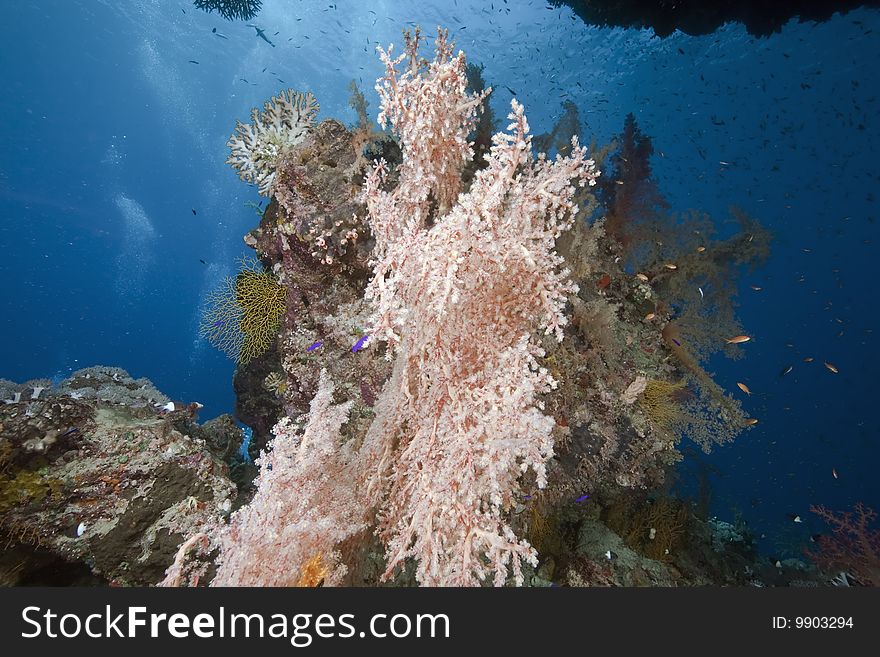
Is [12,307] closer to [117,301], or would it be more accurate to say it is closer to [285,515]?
[117,301]

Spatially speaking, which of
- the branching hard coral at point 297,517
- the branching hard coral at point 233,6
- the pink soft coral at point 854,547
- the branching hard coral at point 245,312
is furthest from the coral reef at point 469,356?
the branching hard coral at point 233,6

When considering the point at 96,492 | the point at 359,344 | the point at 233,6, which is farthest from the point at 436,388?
the point at 233,6

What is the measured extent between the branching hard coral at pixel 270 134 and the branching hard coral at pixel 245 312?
1.41 metres

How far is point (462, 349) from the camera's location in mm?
2701

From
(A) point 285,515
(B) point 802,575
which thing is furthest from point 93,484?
(B) point 802,575

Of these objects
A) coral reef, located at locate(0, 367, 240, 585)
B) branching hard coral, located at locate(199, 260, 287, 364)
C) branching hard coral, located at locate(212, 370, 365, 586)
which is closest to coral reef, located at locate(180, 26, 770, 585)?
branching hard coral, located at locate(212, 370, 365, 586)

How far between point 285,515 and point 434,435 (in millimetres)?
1151

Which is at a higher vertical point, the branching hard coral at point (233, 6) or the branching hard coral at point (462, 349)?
the branching hard coral at point (233, 6)

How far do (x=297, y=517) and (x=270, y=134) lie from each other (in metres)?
5.44

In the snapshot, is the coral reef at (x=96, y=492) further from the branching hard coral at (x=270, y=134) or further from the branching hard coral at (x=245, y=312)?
the branching hard coral at (x=270, y=134)

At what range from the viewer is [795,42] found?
81.4 feet

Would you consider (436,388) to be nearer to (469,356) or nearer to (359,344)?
(469,356)

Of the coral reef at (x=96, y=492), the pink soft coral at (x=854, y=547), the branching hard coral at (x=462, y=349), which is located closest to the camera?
the branching hard coral at (x=462, y=349)

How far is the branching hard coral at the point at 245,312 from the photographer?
5648mm
